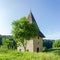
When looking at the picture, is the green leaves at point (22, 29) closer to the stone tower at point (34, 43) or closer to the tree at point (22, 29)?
the tree at point (22, 29)

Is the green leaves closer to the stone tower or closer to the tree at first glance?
the tree

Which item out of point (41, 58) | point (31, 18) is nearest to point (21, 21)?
point (31, 18)

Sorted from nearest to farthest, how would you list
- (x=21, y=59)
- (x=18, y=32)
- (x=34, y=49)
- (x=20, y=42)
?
1. (x=21, y=59)
2. (x=18, y=32)
3. (x=20, y=42)
4. (x=34, y=49)

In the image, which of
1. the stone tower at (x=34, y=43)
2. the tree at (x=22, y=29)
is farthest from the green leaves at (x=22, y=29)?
the stone tower at (x=34, y=43)

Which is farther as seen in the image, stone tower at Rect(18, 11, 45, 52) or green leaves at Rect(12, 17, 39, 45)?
stone tower at Rect(18, 11, 45, 52)

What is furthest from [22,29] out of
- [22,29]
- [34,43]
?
[34,43]

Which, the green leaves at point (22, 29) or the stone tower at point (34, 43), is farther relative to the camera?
the stone tower at point (34, 43)

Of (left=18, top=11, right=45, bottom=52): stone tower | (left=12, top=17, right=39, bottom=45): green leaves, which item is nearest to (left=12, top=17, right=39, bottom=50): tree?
(left=12, top=17, right=39, bottom=45): green leaves

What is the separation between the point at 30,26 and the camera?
44531 mm

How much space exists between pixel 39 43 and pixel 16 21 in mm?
12245

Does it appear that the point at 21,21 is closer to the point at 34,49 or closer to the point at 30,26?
the point at 30,26

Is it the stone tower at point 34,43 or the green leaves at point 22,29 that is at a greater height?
the green leaves at point 22,29

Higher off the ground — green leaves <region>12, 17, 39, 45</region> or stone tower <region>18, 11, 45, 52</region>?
green leaves <region>12, 17, 39, 45</region>

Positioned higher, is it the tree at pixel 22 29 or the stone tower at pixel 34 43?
the tree at pixel 22 29
